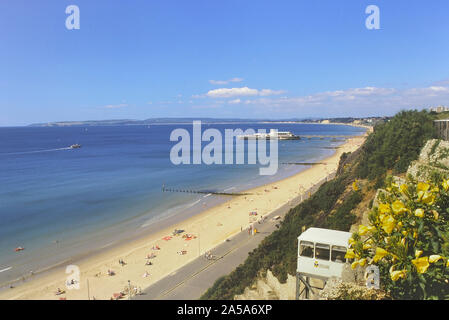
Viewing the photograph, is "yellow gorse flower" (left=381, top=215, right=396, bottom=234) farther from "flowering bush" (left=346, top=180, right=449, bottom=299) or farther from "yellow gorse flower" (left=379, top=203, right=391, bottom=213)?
"yellow gorse flower" (left=379, top=203, right=391, bottom=213)

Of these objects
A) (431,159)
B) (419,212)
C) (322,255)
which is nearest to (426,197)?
(419,212)

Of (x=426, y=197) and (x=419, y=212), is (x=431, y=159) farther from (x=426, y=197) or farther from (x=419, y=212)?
(x=419, y=212)

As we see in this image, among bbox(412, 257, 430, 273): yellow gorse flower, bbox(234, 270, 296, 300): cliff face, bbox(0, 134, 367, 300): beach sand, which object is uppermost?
bbox(412, 257, 430, 273): yellow gorse flower

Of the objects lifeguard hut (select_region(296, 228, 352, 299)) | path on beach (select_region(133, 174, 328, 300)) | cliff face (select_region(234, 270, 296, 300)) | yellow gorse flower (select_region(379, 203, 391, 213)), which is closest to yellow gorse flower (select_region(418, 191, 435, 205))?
yellow gorse flower (select_region(379, 203, 391, 213))

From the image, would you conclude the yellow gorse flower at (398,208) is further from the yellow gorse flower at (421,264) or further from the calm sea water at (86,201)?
the calm sea water at (86,201)

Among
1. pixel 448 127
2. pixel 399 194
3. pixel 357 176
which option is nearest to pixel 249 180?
pixel 357 176

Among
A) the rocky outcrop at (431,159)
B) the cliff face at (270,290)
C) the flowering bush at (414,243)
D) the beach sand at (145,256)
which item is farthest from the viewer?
the beach sand at (145,256)

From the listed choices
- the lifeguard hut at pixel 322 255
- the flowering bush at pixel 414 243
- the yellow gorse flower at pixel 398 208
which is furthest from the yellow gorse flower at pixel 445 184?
the lifeguard hut at pixel 322 255
